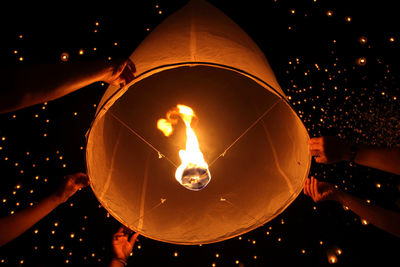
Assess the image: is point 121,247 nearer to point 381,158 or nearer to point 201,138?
point 201,138

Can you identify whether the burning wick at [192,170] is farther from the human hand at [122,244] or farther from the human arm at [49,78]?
the human hand at [122,244]

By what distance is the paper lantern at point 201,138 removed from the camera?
0.72 m

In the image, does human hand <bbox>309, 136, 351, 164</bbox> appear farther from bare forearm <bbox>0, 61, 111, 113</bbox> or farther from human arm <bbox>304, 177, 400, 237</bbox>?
bare forearm <bbox>0, 61, 111, 113</bbox>

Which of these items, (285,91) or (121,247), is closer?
(121,247)

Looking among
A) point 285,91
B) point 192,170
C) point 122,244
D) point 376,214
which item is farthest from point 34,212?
point 285,91

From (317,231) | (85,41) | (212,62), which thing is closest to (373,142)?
(317,231)

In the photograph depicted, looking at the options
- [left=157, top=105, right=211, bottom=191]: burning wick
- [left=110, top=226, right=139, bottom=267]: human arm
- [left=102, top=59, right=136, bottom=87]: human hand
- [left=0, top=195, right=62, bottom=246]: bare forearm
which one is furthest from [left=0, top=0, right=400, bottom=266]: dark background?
[left=102, top=59, right=136, bottom=87]: human hand

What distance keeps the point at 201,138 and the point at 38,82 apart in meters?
0.94

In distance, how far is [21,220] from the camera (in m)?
1.20

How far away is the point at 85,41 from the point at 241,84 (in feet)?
3.40

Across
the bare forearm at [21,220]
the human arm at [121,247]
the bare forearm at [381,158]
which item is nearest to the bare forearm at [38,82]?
the bare forearm at [21,220]

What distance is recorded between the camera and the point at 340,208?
2.18 m

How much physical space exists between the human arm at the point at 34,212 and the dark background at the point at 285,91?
701 millimetres

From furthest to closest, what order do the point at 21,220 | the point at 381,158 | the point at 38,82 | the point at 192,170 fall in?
the point at 21,220 < the point at 381,158 < the point at 192,170 < the point at 38,82
